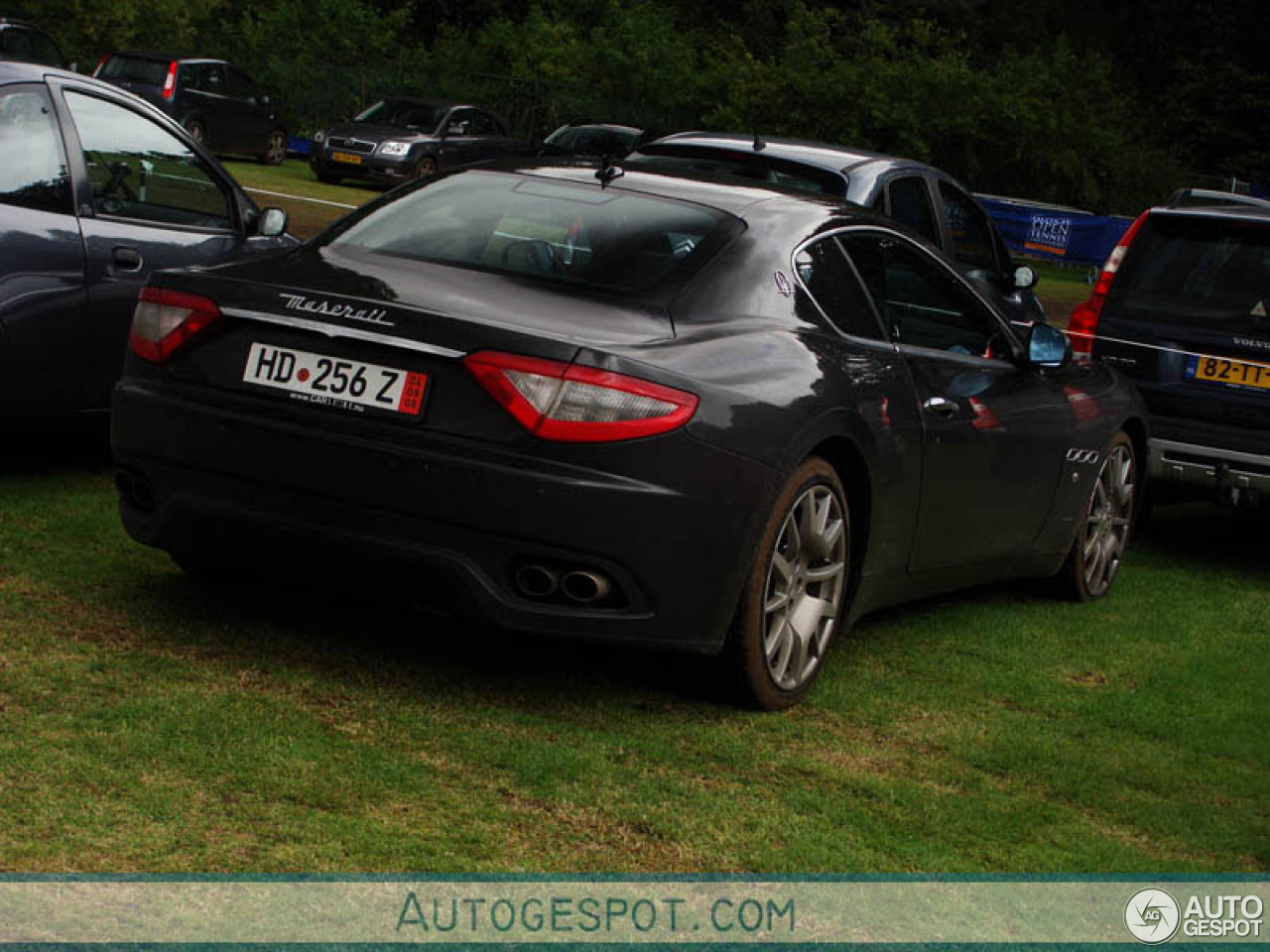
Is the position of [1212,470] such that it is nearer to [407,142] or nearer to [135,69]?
[407,142]

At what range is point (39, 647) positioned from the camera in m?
5.18

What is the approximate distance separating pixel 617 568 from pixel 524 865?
1.11 metres

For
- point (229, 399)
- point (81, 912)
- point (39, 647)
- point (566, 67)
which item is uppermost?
point (229, 399)

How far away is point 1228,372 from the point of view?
884 centimetres

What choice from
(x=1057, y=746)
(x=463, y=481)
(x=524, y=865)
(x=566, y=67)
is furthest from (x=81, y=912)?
(x=566, y=67)

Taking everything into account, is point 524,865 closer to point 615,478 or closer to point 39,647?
point 615,478

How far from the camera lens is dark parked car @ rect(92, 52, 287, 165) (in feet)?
108

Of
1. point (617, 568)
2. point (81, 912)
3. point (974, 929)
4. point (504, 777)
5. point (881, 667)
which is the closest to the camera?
point (81, 912)

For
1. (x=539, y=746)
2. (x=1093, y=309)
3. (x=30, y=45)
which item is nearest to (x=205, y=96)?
(x=30, y=45)

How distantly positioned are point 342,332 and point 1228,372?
524 cm

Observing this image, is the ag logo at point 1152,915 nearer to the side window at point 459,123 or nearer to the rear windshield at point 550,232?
the rear windshield at point 550,232

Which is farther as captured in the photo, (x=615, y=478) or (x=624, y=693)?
(x=624, y=693)

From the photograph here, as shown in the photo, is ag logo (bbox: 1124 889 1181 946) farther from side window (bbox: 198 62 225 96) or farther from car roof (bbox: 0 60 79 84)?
side window (bbox: 198 62 225 96)

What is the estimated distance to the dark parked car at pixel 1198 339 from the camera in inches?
346
